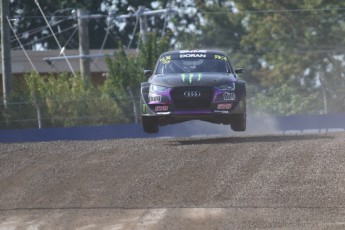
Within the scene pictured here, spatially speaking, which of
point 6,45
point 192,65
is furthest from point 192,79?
point 6,45

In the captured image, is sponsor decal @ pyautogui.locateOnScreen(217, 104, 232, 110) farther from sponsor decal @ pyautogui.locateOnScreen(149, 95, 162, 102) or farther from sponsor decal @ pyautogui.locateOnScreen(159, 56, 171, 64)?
sponsor decal @ pyautogui.locateOnScreen(159, 56, 171, 64)

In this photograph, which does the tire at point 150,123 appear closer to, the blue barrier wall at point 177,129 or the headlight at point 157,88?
the headlight at point 157,88

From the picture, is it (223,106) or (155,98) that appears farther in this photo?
(155,98)

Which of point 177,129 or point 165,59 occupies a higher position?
point 165,59

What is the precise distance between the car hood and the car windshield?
61 cm

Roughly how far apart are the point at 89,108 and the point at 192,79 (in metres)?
12.4

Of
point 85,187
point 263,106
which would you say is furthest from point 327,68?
point 85,187

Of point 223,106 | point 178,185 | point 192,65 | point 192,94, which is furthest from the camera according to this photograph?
point 192,65

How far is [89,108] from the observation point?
34.8 m

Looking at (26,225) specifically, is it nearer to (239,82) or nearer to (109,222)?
(109,222)

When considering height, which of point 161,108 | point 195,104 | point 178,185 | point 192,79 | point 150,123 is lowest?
point 150,123

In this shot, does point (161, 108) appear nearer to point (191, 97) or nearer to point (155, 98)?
point (155, 98)

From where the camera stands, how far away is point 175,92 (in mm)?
22578

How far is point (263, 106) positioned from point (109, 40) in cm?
3601
